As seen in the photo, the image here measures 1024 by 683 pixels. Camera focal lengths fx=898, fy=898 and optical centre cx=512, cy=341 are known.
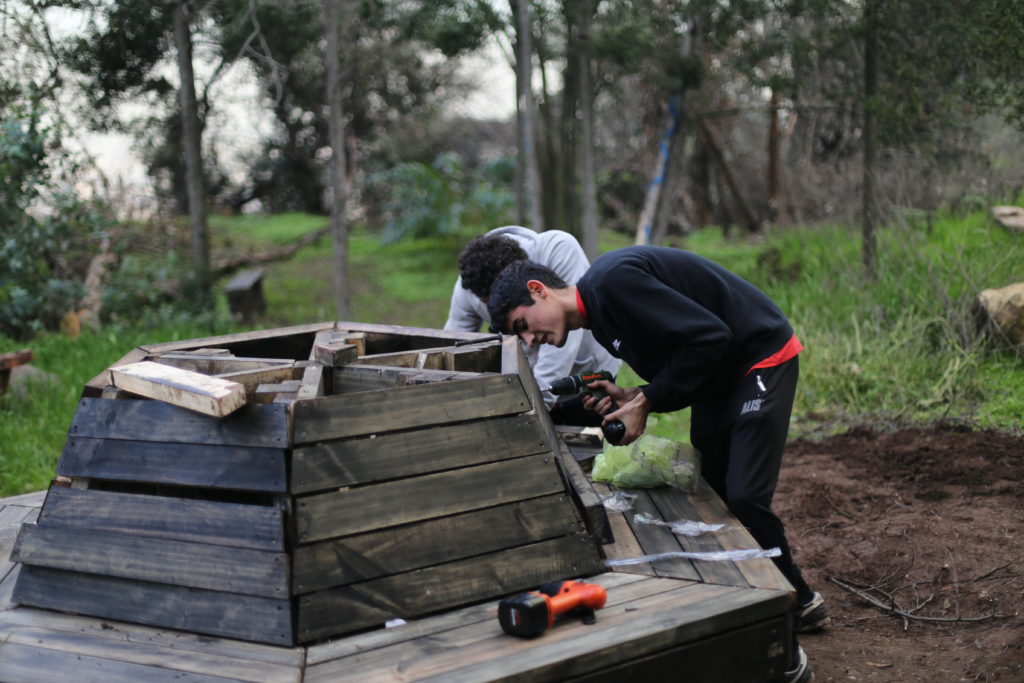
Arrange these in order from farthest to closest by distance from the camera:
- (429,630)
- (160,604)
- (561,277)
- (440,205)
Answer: (440,205) < (561,277) < (160,604) < (429,630)

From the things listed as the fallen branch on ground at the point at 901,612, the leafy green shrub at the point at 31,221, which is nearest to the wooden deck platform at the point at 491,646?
the fallen branch on ground at the point at 901,612

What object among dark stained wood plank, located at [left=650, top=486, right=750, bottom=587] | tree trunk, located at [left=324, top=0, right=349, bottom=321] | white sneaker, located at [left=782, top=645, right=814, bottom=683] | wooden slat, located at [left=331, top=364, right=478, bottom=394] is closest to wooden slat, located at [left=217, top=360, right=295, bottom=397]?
wooden slat, located at [left=331, top=364, right=478, bottom=394]

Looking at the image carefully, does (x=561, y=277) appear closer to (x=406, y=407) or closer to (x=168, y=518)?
(x=406, y=407)

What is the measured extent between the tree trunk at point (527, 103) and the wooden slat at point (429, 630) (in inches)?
280

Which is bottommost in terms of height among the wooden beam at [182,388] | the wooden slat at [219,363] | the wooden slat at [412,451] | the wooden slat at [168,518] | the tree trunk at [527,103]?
the wooden slat at [168,518]

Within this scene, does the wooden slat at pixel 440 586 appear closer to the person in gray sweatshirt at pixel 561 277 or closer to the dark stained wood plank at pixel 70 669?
the dark stained wood plank at pixel 70 669

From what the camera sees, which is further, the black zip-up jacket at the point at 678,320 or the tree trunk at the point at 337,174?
the tree trunk at the point at 337,174

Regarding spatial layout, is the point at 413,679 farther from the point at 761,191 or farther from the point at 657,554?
the point at 761,191

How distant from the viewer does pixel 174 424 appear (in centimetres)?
271

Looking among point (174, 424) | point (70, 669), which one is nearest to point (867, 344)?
point (174, 424)

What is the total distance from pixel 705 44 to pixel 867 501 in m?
6.53

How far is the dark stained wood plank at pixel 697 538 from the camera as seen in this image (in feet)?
8.91

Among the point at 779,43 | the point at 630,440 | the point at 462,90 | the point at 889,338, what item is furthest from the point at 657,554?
the point at 462,90

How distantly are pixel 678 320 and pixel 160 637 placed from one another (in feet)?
5.94
